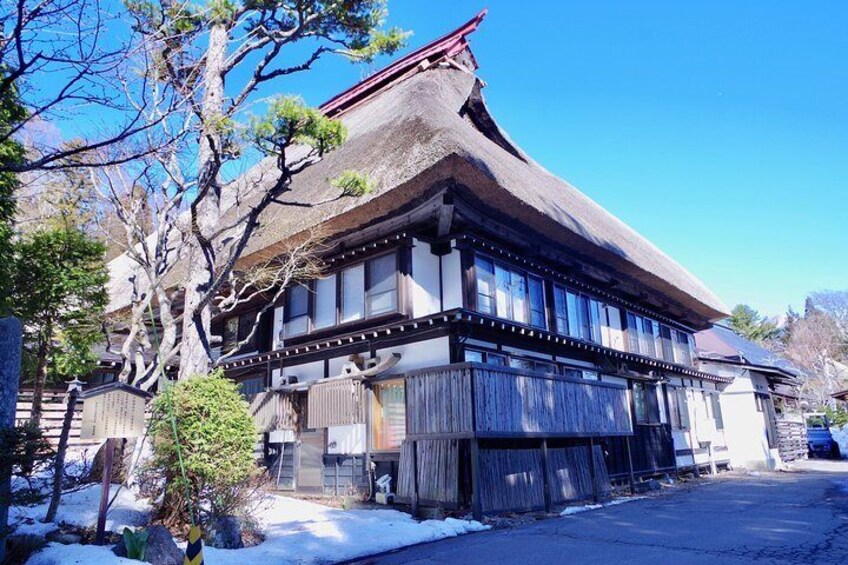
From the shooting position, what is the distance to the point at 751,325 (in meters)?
51.3

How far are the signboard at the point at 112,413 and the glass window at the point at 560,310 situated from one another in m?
9.72

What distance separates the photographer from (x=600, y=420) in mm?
11602

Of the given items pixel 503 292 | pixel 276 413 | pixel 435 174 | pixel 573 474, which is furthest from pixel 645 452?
pixel 435 174

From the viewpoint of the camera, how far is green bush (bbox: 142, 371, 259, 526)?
6.36 meters

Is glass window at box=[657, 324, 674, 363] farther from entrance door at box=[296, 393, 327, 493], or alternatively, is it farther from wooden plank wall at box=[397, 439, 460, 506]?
entrance door at box=[296, 393, 327, 493]

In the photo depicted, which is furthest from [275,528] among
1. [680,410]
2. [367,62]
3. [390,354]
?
[680,410]

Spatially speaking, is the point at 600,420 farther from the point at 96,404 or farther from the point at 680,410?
the point at 96,404

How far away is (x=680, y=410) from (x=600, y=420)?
8.00m

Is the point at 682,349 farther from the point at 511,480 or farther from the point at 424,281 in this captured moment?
the point at 511,480

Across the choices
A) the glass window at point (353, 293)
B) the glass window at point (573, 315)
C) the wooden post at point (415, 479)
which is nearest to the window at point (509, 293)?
the glass window at point (573, 315)

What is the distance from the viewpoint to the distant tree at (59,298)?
9727 mm

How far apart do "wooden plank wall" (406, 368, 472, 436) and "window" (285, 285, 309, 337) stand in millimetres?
4140

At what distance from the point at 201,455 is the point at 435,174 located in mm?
5882

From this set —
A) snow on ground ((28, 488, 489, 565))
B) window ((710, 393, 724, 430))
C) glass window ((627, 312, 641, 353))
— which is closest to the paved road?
snow on ground ((28, 488, 489, 565))
